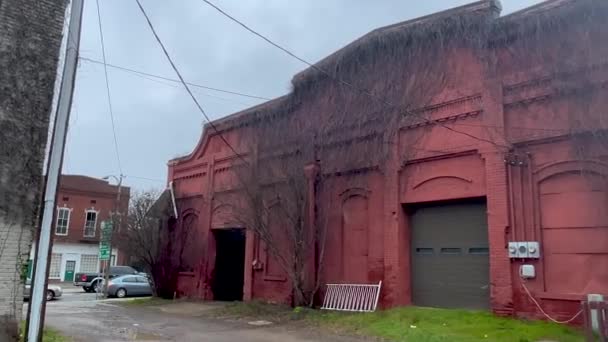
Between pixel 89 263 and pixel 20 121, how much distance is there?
43.1 metres

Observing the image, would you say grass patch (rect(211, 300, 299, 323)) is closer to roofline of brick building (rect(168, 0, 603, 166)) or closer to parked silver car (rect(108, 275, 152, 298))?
roofline of brick building (rect(168, 0, 603, 166))

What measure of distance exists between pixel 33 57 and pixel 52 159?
3.03 m

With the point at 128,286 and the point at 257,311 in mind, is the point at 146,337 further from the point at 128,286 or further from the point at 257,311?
the point at 128,286

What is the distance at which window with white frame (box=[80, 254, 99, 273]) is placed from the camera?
48.7m

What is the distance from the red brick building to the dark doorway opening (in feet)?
14.7

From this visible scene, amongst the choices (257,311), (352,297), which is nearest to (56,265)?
(257,311)

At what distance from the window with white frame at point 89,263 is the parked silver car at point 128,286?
18608mm

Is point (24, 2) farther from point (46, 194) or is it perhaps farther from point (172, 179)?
point (172, 179)

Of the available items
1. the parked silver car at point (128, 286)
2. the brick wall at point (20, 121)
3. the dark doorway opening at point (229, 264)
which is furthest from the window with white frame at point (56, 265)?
the brick wall at point (20, 121)

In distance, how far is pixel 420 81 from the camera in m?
16.2

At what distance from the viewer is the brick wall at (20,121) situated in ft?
31.7

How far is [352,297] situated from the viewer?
16781 mm

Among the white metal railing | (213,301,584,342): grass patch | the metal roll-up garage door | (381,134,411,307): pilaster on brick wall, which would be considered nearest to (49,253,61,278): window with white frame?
(213,301,584,342): grass patch

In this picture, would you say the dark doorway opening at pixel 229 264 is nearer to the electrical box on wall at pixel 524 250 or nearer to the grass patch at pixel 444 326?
the grass patch at pixel 444 326
